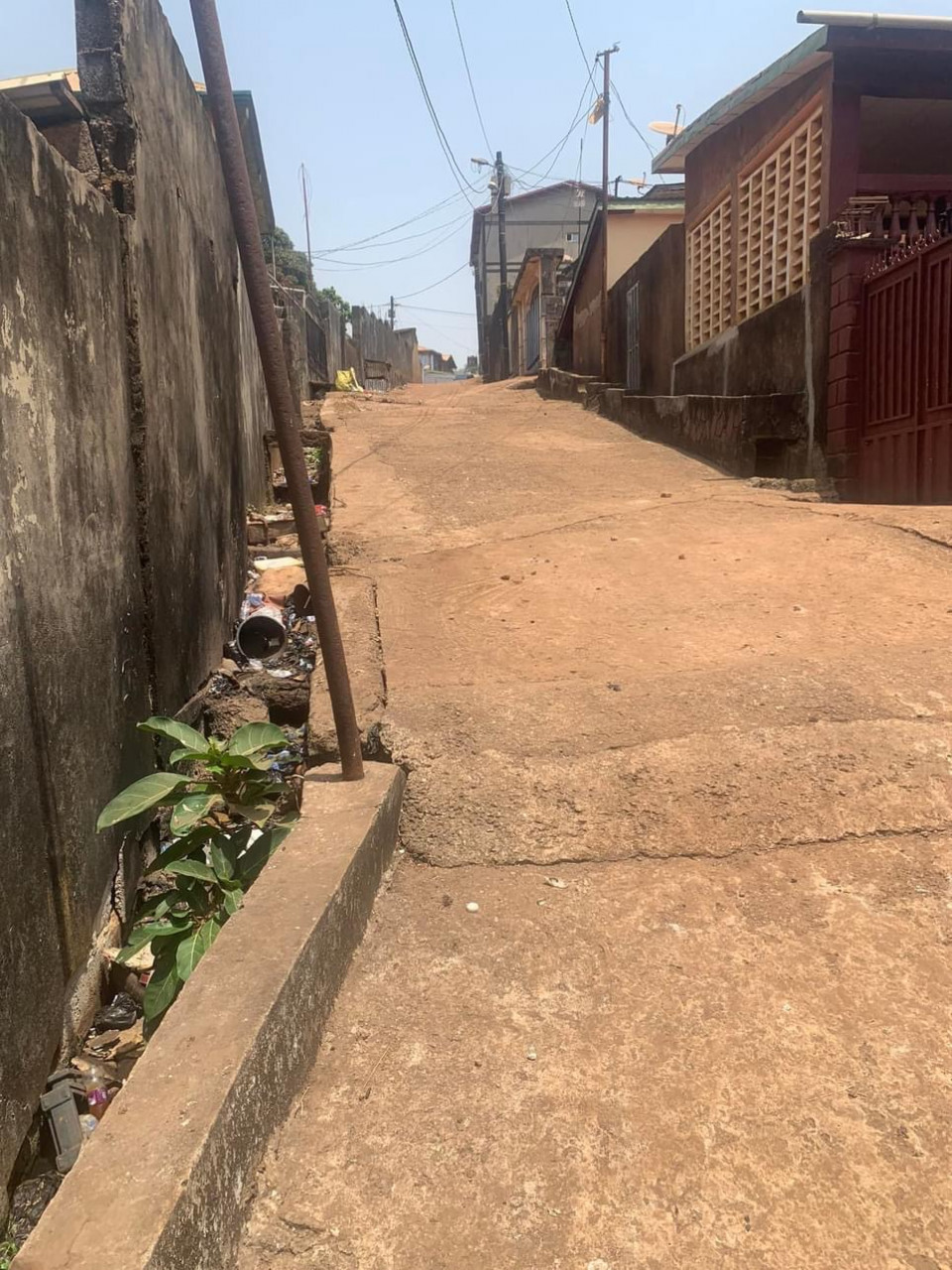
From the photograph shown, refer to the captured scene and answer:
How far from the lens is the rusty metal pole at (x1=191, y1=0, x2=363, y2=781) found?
1899 millimetres

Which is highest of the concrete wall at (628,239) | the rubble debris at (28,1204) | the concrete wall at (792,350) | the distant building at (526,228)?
the distant building at (526,228)

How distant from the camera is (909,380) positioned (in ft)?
20.1

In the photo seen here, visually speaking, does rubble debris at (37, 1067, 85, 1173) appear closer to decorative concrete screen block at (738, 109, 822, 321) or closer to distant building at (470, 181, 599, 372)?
decorative concrete screen block at (738, 109, 822, 321)

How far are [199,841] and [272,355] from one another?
128cm

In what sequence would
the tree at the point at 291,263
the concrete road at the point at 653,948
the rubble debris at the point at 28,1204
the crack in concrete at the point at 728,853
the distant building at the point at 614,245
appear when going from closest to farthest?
the concrete road at the point at 653,948
the rubble debris at the point at 28,1204
the crack in concrete at the point at 728,853
the distant building at the point at 614,245
the tree at the point at 291,263

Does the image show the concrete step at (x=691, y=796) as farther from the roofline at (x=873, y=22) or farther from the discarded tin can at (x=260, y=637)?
the roofline at (x=873, y=22)

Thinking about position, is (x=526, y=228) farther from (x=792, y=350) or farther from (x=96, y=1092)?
(x=96, y=1092)

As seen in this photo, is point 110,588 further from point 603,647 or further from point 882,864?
point 882,864

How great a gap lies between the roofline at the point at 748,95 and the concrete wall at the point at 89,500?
5195 mm

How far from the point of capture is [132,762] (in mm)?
2670

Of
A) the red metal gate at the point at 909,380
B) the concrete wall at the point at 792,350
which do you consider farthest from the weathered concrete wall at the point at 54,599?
the concrete wall at the point at 792,350

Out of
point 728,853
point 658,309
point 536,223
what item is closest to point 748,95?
point 658,309

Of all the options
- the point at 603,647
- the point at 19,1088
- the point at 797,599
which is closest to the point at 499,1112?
the point at 19,1088

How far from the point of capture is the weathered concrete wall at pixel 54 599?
1.82 meters
